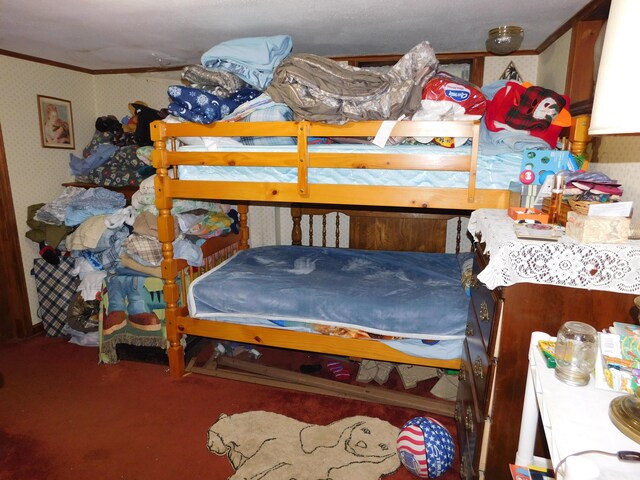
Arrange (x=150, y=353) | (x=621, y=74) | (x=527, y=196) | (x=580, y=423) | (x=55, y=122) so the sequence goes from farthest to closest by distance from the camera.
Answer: (x=55, y=122) → (x=150, y=353) → (x=527, y=196) → (x=580, y=423) → (x=621, y=74)

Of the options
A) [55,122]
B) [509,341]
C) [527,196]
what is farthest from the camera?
[55,122]

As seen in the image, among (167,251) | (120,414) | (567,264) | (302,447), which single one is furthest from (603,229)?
(120,414)

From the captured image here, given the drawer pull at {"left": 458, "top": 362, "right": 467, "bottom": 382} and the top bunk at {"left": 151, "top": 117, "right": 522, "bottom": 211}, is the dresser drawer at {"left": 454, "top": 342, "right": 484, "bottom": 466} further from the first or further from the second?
the top bunk at {"left": 151, "top": 117, "right": 522, "bottom": 211}

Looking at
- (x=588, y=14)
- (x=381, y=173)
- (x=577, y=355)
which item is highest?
(x=588, y=14)

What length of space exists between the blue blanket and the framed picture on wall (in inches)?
80.2

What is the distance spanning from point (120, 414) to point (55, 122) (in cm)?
262

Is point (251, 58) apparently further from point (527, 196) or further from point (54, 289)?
point (54, 289)

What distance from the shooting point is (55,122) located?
3535mm

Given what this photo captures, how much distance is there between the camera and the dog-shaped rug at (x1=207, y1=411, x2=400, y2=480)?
1979 millimetres

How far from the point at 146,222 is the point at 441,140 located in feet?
6.81

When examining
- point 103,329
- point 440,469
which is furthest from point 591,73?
point 103,329

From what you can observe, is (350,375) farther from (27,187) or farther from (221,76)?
(27,187)

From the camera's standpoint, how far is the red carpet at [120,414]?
204 centimetres

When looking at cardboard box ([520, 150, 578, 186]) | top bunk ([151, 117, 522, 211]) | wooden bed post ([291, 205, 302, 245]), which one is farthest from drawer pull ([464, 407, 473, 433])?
wooden bed post ([291, 205, 302, 245])
